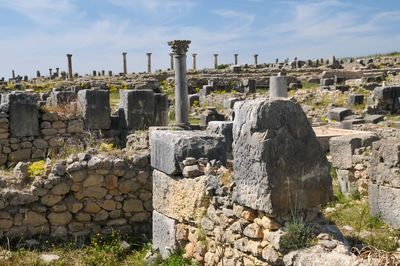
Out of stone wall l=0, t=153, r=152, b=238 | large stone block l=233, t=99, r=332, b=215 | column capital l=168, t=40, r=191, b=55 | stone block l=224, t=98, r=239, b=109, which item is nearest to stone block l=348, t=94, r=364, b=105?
stone block l=224, t=98, r=239, b=109

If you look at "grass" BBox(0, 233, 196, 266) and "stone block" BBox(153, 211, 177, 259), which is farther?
"grass" BBox(0, 233, 196, 266)

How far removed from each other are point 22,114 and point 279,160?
7662 millimetres

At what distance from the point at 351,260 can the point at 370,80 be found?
83.1 feet

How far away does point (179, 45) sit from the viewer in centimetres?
1252

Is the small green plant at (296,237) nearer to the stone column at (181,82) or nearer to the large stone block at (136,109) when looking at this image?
the large stone block at (136,109)

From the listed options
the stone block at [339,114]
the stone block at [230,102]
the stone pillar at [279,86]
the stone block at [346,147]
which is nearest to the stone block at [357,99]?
the stone block at [339,114]

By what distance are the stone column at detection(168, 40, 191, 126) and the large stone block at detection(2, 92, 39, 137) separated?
4193 millimetres

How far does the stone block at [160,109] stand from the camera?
38.8 feet

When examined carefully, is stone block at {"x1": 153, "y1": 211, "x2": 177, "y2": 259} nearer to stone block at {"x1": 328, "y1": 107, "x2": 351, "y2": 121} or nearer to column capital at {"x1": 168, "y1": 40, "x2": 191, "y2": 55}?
column capital at {"x1": 168, "y1": 40, "x2": 191, "y2": 55}

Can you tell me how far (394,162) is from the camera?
21.3 ft

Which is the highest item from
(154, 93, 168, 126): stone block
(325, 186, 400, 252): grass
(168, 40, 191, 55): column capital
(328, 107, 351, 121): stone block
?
(168, 40, 191, 55): column capital

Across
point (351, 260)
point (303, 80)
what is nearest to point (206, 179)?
point (351, 260)

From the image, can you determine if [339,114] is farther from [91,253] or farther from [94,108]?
[91,253]

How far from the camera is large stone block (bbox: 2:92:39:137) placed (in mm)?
9781
